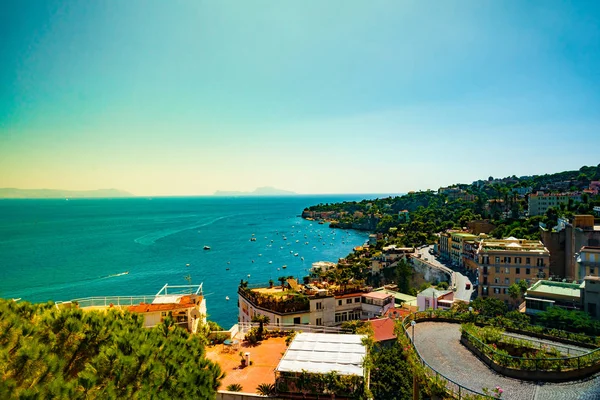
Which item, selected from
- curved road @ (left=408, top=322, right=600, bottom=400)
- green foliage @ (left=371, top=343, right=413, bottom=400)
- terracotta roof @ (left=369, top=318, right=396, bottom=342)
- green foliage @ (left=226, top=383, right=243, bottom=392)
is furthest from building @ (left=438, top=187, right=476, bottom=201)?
green foliage @ (left=226, top=383, right=243, bottom=392)

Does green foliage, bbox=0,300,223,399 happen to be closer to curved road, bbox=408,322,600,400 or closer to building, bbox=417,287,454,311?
curved road, bbox=408,322,600,400

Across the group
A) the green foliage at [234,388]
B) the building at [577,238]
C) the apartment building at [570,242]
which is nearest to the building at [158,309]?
the green foliage at [234,388]

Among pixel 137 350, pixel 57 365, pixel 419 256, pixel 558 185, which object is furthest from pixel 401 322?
pixel 558 185

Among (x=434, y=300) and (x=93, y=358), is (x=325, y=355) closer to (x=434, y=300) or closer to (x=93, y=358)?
(x=93, y=358)

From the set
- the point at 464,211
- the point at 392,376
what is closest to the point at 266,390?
the point at 392,376

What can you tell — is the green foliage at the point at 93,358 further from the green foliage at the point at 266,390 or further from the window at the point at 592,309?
the window at the point at 592,309

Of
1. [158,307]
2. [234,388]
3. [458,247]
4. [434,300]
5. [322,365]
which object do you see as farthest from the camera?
[458,247]
